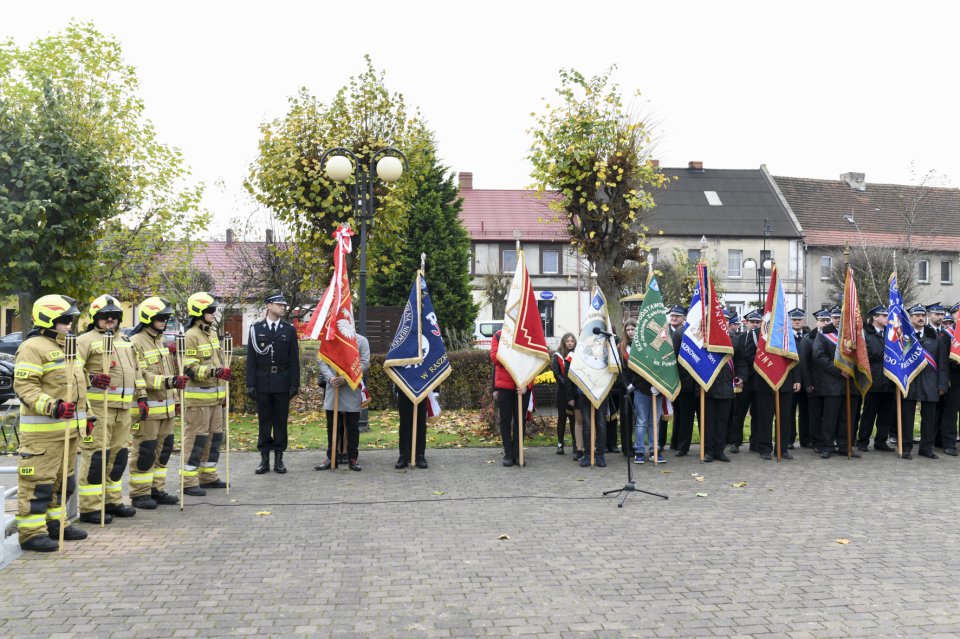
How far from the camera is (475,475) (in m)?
10.2

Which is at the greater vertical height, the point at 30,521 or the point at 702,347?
the point at 702,347

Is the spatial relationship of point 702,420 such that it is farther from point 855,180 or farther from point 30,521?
point 855,180

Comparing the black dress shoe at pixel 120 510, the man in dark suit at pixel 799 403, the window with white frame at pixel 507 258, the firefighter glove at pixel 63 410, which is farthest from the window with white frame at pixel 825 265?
the firefighter glove at pixel 63 410

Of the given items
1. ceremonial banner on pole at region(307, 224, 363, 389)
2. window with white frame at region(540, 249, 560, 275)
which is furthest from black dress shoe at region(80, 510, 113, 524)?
window with white frame at region(540, 249, 560, 275)

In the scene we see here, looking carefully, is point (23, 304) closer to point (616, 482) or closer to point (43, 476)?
point (43, 476)

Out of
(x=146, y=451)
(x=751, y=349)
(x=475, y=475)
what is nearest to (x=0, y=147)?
(x=146, y=451)

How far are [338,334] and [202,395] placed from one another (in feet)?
7.08

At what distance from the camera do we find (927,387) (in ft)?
38.7

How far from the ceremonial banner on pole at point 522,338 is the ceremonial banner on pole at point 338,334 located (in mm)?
2017

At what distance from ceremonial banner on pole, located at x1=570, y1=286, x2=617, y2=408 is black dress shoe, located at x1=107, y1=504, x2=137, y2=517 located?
19.0 feet

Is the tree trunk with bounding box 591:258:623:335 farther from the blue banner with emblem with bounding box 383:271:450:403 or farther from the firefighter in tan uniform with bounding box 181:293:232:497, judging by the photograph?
the firefighter in tan uniform with bounding box 181:293:232:497

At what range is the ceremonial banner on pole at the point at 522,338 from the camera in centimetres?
1095

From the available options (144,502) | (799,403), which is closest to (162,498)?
(144,502)

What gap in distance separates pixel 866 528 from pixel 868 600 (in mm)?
2253
